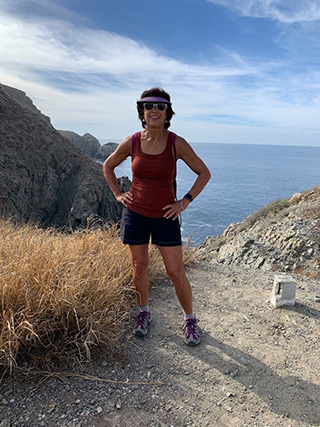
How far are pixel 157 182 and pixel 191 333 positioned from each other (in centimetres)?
155

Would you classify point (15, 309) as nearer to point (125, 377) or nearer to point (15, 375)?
point (15, 375)

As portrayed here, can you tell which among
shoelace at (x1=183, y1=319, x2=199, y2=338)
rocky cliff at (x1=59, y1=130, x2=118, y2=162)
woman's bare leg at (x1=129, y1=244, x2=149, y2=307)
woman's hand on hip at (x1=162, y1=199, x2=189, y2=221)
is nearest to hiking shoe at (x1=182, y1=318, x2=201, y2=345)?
shoelace at (x1=183, y1=319, x2=199, y2=338)

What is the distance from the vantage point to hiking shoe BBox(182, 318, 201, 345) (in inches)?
115

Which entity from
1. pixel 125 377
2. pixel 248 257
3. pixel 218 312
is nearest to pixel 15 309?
pixel 125 377

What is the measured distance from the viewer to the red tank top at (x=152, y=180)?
→ 2.52 metres

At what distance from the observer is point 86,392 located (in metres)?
2.28

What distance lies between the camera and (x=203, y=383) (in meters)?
2.46

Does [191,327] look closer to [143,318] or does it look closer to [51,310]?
[143,318]

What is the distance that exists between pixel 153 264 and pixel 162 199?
2193 millimetres

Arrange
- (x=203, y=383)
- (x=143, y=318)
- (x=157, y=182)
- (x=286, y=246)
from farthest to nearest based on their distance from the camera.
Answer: (x=286, y=246)
(x=143, y=318)
(x=157, y=182)
(x=203, y=383)

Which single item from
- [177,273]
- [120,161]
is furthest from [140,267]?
[120,161]

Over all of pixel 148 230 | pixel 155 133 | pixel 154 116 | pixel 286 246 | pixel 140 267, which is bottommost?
pixel 286 246

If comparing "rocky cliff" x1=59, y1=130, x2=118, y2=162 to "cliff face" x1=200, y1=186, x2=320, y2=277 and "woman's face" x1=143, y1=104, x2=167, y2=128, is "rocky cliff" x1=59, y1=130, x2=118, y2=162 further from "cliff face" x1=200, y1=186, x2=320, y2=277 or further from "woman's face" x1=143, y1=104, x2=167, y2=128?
"woman's face" x1=143, y1=104, x2=167, y2=128

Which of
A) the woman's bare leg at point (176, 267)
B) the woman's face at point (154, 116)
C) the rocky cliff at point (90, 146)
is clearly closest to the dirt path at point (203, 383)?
the woman's bare leg at point (176, 267)
